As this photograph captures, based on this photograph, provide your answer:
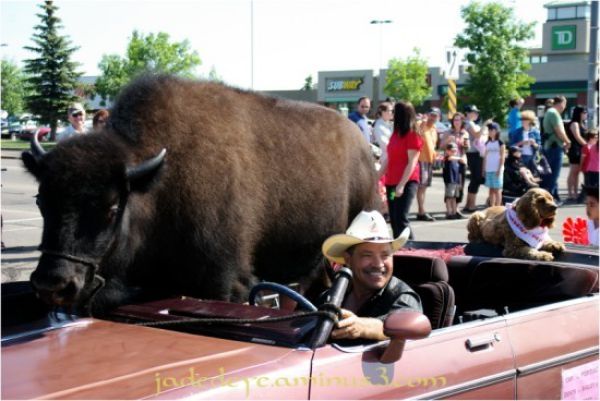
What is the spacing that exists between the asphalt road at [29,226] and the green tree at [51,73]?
111 feet

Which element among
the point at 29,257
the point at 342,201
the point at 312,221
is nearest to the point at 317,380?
the point at 312,221

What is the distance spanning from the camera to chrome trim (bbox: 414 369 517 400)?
142 inches

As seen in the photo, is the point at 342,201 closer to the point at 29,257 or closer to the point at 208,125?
the point at 208,125

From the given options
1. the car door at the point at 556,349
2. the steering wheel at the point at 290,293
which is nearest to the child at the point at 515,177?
the car door at the point at 556,349

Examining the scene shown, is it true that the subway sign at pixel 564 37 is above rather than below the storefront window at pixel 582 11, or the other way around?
below

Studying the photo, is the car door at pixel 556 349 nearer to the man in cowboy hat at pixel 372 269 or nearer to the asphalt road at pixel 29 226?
the man in cowboy hat at pixel 372 269

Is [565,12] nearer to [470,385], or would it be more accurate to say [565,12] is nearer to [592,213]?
[592,213]

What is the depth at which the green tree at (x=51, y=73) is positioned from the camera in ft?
179

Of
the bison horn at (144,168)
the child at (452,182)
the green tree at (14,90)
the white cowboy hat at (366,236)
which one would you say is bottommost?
the child at (452,182)

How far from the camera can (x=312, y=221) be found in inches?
284

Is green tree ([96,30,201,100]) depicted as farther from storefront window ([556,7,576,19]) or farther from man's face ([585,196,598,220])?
man's face ([585,196,598,220])

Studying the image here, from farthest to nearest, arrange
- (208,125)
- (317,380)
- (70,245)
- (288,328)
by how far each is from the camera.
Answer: (208,125) → (70,245) → (288,328) → (317,380)

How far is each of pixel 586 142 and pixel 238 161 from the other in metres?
12.9

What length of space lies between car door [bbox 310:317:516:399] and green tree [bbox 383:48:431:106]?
222 ft
